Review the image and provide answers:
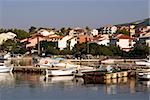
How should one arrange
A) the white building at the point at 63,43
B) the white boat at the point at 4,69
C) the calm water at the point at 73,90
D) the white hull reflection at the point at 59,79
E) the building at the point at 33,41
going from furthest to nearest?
the building at the point at 33,41 < the white building at the point at 63,43 < the white boat at the point at 4,69 < the white hull reflection at the point at 59,79 < the calm water at the point at 73,90

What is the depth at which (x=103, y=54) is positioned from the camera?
13648 millimetres

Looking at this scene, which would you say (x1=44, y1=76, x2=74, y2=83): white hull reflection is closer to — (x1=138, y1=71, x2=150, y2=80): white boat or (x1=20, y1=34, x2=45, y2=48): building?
(x1=138, y1=71, x2=150, y2=80): white boat

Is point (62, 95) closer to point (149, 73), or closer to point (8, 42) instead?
point (149, 73)

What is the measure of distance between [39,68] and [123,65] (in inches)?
83.2

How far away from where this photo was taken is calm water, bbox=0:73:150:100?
6569 mm

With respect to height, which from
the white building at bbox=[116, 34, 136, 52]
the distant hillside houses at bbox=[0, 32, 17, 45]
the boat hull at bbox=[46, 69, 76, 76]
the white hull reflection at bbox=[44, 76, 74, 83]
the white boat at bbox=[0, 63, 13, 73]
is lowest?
the white hull reflection at bbox=[44, 76, 74, 83]

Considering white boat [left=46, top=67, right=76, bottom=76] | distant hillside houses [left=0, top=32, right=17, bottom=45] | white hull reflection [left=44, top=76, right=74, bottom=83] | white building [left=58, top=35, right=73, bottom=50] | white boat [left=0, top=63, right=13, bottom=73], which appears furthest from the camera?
distant hillside houses [left=0, top=32, right=17, bottom=45]

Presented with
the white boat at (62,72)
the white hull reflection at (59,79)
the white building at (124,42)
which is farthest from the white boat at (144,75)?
the white building at (124,42)

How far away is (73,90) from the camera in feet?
24.1

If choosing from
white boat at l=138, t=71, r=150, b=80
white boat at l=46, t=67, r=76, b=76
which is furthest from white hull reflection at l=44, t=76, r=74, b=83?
white boat at l=138, t=71, r=150, b=80

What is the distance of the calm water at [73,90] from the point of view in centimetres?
657

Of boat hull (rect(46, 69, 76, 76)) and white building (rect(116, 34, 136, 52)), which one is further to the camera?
white building (rect(116, 34, 136, 52))

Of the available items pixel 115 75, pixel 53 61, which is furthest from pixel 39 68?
pixel 115 75

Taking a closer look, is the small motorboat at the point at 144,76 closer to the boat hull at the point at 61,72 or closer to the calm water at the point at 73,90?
the calm water at the point at 73,90
